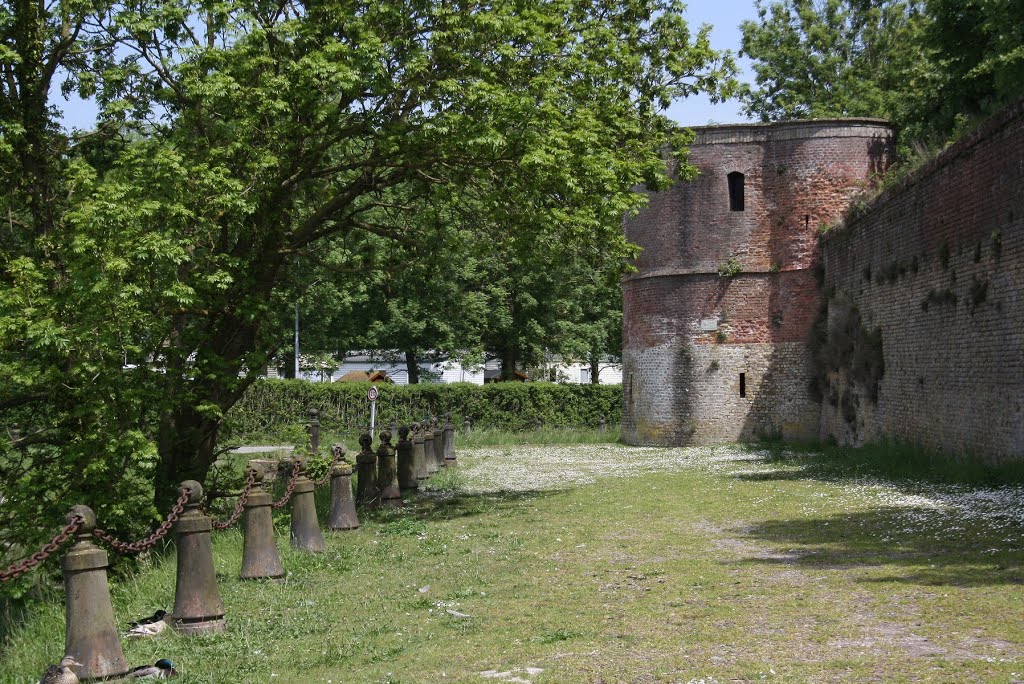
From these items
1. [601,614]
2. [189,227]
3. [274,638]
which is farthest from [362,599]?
[189,227]

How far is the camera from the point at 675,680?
638 cm

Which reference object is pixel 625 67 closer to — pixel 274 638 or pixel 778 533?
pixel 778 533

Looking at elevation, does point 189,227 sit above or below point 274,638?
above

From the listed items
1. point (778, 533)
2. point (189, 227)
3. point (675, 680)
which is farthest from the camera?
point (189, 227)

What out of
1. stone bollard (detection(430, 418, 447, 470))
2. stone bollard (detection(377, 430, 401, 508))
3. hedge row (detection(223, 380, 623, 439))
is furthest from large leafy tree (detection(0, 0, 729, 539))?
hedge row (detection(223, 380, 623, 439))

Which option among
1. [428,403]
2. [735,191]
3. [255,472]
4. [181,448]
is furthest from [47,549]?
[428,403]

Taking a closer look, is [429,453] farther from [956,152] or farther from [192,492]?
[192,492]

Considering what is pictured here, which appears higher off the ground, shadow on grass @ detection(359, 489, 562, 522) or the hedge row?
the hedge row

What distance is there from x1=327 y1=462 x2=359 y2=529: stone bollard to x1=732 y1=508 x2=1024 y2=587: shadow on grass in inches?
191

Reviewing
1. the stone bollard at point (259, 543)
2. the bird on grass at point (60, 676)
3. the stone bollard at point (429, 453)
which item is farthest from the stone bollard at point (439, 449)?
the bird on grass at point (60, 676)

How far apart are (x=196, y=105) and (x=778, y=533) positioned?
9100 millimetres

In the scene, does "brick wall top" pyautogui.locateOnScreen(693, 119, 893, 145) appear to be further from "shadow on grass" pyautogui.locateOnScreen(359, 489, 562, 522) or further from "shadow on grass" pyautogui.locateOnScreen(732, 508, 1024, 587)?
"shadow on grass" pyautogui.locateOnScreen(732, 508, 1024, 587)

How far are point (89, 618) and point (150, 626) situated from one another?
1443 millimetres

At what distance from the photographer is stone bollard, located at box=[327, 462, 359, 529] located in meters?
14.5
